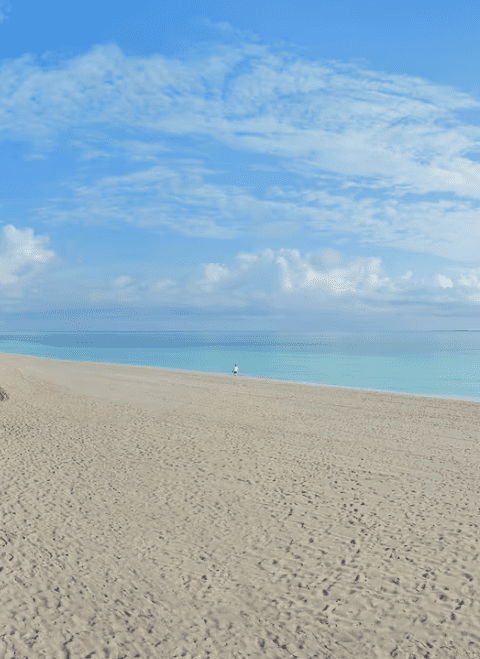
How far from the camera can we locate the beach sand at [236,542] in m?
6.61

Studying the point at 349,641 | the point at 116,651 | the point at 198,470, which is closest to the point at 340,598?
the point at 349,641

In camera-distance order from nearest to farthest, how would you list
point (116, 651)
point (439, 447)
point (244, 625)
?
1. point (116, 651)
2. point (244, 625)
3. point (439, 447)

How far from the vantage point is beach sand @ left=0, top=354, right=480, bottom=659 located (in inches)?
260

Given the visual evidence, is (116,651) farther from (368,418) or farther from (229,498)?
(368,418)

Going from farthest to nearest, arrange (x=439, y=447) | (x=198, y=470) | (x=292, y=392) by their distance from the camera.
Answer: (x=292, y=392) < (x=439, y=447) < (x=198, y=470)

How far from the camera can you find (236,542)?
9352mm

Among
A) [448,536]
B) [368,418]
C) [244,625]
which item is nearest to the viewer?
[244,625]

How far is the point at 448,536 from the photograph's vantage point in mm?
9656

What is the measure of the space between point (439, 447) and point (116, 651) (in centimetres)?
1351

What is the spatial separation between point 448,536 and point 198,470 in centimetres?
641

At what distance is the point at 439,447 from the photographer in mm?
17141

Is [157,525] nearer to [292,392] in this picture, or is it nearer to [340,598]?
[340,598]

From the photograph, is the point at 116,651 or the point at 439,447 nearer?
the point at 116,651

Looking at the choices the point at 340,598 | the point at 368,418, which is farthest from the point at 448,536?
the point at 368,418
